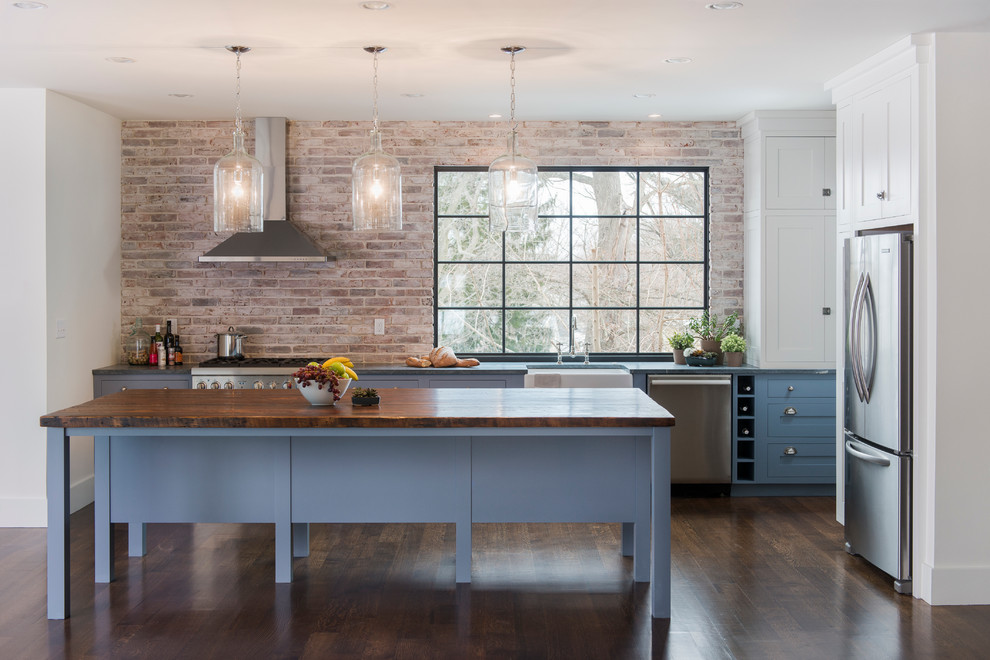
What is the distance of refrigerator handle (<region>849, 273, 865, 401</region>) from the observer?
452cm

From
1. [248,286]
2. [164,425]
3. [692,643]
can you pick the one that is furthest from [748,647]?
[248,286]

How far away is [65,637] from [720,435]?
4119 mm

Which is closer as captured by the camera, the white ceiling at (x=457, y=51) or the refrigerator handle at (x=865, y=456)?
the white ceiling at (x=457, y=51)

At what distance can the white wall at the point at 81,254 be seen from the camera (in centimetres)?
555

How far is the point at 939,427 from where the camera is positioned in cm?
409

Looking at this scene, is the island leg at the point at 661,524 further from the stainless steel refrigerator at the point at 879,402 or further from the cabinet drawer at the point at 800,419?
the cabinet drawer at the point at 800,419

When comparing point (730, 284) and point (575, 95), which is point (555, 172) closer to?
point (575, 95)

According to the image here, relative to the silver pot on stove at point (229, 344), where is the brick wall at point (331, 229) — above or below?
above

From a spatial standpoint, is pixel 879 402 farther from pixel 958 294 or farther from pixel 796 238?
pixel 796 238

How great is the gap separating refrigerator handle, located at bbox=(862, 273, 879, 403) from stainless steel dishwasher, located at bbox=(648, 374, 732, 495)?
1611 millimetres

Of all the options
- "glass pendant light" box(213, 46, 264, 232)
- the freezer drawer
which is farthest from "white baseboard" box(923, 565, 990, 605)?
"glass pendant light" box(213, 46, 264, 232)

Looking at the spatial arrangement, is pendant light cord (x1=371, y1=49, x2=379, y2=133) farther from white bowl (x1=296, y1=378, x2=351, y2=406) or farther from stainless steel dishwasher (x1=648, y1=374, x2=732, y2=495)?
stainless steel dishwasher (x1=648, y1=374, x2=732, y2=495)

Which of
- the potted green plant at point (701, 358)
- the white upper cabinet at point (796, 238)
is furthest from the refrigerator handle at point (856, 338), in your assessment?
the potted green plant at point (701, 358)

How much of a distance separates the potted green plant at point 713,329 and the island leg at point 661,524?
263cm
